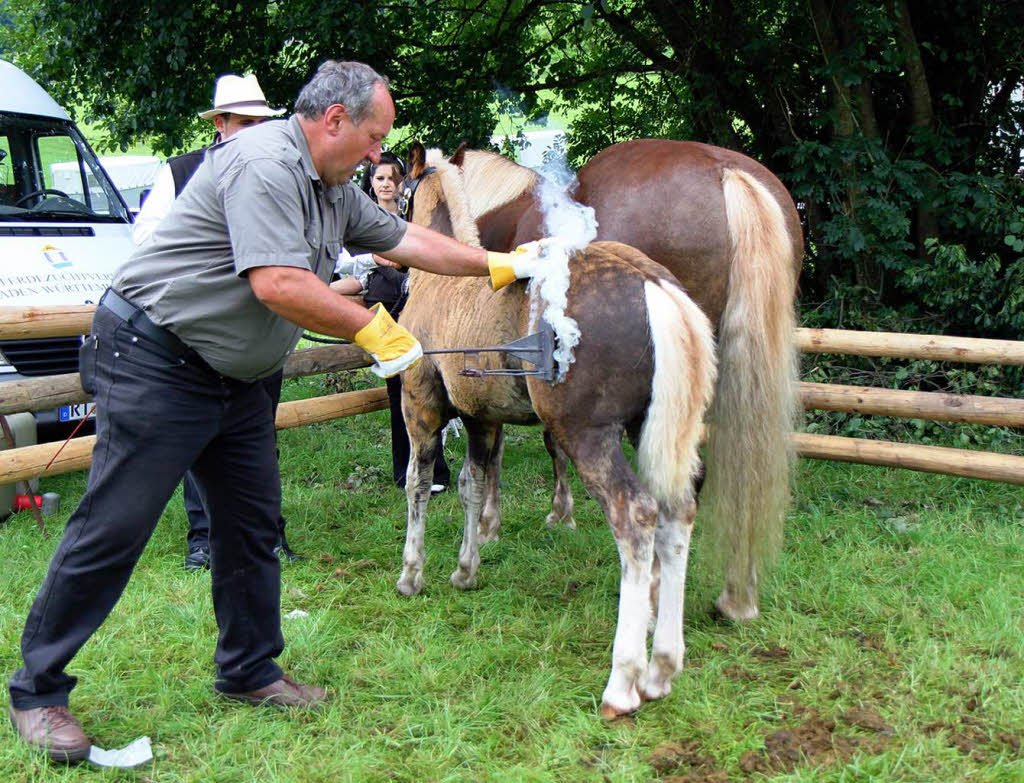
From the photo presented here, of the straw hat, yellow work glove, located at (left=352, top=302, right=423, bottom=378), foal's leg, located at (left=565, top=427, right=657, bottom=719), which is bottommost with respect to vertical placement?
foal's leg, located at (left=565, top=427, right=657, bottom=719)

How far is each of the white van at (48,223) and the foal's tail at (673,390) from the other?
390 centimetres

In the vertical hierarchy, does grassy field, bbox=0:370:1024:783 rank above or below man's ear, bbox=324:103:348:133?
below

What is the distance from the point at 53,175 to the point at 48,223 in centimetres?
81

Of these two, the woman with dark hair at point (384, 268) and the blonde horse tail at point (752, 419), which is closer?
the blonde horse tail at point (752, 419)

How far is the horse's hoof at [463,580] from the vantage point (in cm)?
439

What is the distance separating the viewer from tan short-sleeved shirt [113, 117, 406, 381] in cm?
256

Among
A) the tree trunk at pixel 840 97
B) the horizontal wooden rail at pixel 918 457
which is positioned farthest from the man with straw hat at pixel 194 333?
the tree trunk at pixel 840 97

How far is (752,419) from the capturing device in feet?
12.1

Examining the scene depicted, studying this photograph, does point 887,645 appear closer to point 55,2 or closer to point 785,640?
point 785,640

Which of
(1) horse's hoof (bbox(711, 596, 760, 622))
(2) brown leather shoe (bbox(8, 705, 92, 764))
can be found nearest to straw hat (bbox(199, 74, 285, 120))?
(2) brown leather shoe (bbox(8, 705, 92, 764))

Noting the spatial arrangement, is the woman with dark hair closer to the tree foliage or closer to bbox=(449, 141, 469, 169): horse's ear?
bbox=(449, 141, 469, 169): horse's ear

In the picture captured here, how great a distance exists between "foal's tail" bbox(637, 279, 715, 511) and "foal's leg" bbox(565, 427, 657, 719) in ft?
0.28

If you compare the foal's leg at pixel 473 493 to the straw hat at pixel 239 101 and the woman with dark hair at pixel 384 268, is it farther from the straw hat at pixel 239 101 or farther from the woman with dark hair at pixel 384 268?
the straw hat at pixel 239 101

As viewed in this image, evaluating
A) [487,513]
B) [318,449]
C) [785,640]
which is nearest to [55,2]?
[318,449]
